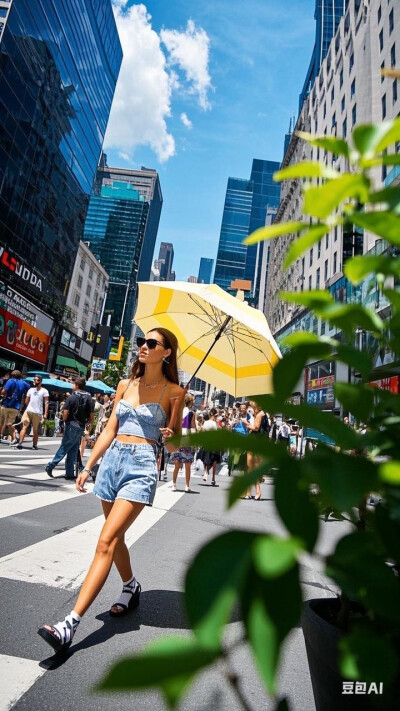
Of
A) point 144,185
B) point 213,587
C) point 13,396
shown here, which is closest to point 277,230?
point 213,587

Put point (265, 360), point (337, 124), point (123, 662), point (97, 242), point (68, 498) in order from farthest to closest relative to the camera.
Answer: point (97, 242)
point (337, 124)
point (68, 498)
point (265, 360)
point (123, 662)

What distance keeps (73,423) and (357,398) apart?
7462 mm

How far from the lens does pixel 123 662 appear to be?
0.33 metres

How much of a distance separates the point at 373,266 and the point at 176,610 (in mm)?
2881

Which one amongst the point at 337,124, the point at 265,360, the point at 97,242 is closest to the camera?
the point at 265,360

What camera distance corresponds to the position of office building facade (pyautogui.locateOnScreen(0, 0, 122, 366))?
96.1 ft

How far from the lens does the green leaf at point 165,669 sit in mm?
334

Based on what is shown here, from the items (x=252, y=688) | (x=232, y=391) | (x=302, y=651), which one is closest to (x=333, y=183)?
(x=252, y=688)

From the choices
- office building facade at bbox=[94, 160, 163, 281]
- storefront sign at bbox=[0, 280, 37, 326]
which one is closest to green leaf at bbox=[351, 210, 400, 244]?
storefront sign at bbox=[0, 280, 37, 326]

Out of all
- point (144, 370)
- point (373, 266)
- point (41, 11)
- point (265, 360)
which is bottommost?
point (373, 266)

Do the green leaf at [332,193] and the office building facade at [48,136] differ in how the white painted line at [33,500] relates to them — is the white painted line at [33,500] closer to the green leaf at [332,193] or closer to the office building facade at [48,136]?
the green leaf at [332,193]

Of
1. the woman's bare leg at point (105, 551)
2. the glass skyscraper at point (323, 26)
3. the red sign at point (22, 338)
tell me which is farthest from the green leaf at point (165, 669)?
the glass skyscraper at point (323, 26)

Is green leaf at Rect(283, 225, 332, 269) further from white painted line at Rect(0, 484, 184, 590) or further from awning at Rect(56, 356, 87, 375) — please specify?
awning at Rect(56, 356, 87, 375)

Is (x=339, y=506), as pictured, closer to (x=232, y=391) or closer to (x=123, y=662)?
(x=123, y=662)
